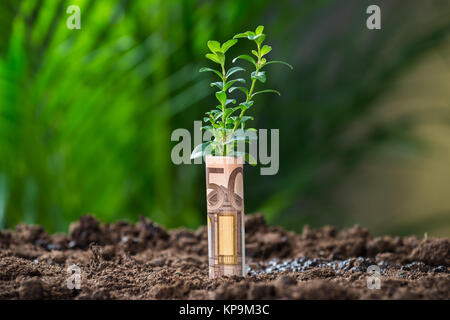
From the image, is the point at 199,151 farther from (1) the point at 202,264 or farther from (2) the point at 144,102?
(2) the point at 144,102

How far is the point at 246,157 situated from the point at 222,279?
0.20 meters

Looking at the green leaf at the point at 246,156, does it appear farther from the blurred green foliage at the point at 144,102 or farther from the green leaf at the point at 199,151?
the blurred green foliage at the point at 144,102

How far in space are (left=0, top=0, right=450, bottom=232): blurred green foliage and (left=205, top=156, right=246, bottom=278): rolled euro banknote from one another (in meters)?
1.03

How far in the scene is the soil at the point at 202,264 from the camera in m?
0.75

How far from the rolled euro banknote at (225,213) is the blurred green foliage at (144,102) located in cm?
103

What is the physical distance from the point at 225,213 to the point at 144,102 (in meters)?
1.20

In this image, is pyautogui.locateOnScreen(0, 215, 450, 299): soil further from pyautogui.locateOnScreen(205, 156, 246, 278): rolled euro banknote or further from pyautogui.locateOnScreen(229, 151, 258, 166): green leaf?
pyautogui.locateOnScreen(229, 151, 258, 166): green leaf

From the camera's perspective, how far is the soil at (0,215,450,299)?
0.75m

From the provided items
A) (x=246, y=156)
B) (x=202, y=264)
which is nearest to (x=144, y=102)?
(x=202, y=264)

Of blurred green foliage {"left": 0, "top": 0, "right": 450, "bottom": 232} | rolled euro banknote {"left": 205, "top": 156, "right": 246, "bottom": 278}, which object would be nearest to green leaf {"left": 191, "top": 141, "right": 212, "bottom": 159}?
rolled euro banknote {"left": 205, "top": 156, "right": 246, "bottom": 278}

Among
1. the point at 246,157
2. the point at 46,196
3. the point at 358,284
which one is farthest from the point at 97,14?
the point at 358,284

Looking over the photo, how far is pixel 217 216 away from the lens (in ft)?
2.91

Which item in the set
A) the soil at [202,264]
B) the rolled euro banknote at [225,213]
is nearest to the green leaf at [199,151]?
the rolled euro banknote at [225,213]
